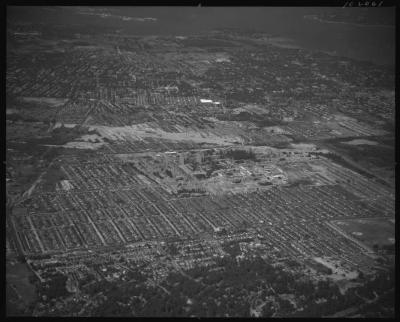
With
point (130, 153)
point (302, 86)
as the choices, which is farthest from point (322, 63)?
point (130, 153)

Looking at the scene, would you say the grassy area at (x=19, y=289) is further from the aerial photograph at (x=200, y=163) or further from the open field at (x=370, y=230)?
the open field at (x=370, y=230)

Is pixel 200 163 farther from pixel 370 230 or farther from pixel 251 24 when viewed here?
pixel 251 24

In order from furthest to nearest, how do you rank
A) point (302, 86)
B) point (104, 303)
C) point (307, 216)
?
point (302, 86) → point (307, 216) → point (104, 303)

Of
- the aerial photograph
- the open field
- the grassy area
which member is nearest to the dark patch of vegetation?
the aerial photograph

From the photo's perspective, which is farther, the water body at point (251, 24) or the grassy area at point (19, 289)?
the water body at point (251, 24)

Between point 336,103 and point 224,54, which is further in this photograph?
point 224,54

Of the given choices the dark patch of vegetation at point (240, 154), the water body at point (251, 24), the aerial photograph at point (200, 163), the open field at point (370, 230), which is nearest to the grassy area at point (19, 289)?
the aerial photograph at point (200, 163)

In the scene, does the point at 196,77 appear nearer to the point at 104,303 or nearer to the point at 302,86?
the point at 302,86
